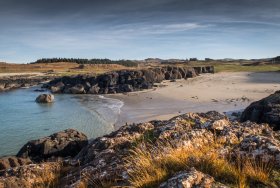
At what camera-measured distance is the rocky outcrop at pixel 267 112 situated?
16.2m

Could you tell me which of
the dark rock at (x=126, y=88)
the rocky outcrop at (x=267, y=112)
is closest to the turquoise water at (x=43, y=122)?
the rocky outcrop at (x=267, y=112)

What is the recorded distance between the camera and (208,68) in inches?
4210

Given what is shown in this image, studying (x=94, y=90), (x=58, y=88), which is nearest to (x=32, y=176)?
(x=94, y=90)

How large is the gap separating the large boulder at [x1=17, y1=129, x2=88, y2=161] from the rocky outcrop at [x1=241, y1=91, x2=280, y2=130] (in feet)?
29.1

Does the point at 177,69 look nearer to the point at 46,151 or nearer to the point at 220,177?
the point at 46,151

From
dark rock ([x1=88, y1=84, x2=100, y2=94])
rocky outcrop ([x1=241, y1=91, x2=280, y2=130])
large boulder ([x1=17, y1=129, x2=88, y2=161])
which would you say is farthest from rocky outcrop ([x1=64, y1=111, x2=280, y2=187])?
dark rock ([x1=88, y1=84, x2=100, y2=94])

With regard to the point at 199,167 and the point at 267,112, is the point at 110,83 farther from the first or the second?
the point at 199,167

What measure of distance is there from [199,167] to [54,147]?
12778 millimetres

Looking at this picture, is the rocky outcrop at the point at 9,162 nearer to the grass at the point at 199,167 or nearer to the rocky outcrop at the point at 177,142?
the rocky outcrop at the point at 177,142

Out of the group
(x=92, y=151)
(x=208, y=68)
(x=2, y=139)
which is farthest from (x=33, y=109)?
(x=208, y=68)

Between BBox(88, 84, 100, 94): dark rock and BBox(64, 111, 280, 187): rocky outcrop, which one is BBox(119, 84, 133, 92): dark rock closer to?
BBox(88, 84, 100, 94): dark rock

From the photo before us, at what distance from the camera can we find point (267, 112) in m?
17.0

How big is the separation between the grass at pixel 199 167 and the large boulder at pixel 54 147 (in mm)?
10688

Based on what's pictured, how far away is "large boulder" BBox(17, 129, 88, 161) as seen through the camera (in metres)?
17.6
